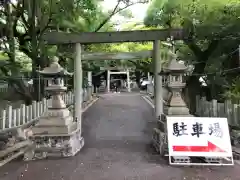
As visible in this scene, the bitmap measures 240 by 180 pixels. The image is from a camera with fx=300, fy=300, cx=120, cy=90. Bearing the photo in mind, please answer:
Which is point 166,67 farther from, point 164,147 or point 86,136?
point 86,136

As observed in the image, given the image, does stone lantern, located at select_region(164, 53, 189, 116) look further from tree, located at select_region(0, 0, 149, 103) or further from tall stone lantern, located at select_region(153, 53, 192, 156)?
tree, located at select_region(0, 0, 149, 103)

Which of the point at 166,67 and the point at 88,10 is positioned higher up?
the point at 88,10

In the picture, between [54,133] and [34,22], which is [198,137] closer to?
[54,133]

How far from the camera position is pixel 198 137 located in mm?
7297

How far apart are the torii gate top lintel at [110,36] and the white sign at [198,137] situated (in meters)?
4.12

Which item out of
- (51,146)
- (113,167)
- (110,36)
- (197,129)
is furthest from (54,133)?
(110,36)

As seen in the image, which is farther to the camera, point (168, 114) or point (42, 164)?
point (168, 114)

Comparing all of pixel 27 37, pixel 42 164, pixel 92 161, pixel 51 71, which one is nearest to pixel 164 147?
pixel 92 161

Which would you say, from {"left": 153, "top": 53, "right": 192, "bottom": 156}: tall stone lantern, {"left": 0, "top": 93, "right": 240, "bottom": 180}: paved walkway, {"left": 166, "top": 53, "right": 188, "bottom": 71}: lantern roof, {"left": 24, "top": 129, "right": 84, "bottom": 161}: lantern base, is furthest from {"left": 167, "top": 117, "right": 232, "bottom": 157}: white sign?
{"left": 24, "top": 129, "right": 84, "bottom": 161}: lantern base

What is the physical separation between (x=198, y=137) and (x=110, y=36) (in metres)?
5.22

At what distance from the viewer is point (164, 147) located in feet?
26.6

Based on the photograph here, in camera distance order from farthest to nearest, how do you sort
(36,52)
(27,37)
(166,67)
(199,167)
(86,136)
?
(27,37), (36,52), (86,136), (166,67), (199,167)

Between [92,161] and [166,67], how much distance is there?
11.2 ft

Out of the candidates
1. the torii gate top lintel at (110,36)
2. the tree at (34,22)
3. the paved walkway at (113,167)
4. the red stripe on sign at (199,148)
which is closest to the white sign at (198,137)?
the red stripe on sign at (199,148)
